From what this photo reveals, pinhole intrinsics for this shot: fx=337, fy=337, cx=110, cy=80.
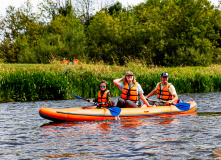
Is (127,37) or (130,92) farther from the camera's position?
(127,37)

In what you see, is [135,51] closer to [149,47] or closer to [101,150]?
[149,47]

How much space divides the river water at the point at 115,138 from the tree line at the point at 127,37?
22160mm

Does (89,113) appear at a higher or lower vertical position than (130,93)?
lower

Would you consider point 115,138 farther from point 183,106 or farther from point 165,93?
point 183,106

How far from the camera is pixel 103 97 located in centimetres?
889

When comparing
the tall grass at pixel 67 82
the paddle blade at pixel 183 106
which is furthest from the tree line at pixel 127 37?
the paddle blade at pixel 183 106

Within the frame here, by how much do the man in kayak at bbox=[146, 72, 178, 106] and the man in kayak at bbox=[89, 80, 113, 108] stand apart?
1521 mm

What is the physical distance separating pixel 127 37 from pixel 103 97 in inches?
1070

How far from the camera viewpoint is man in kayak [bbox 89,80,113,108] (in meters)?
8.80

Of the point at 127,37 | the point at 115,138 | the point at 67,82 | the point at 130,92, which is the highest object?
the point at 127,37

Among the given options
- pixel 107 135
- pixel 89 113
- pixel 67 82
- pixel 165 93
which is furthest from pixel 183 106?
pixel 67 82

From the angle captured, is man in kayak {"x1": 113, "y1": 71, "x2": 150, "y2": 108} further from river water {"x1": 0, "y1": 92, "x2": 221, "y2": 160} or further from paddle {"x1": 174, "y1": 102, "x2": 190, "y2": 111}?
paddle {"x1": 174, "y1": 102, "x2": 190, "y2": 111}

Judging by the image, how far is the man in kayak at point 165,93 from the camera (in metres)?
9.52

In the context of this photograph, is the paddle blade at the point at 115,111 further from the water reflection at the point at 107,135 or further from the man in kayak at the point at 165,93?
the man in kayak at the point at 165,93
